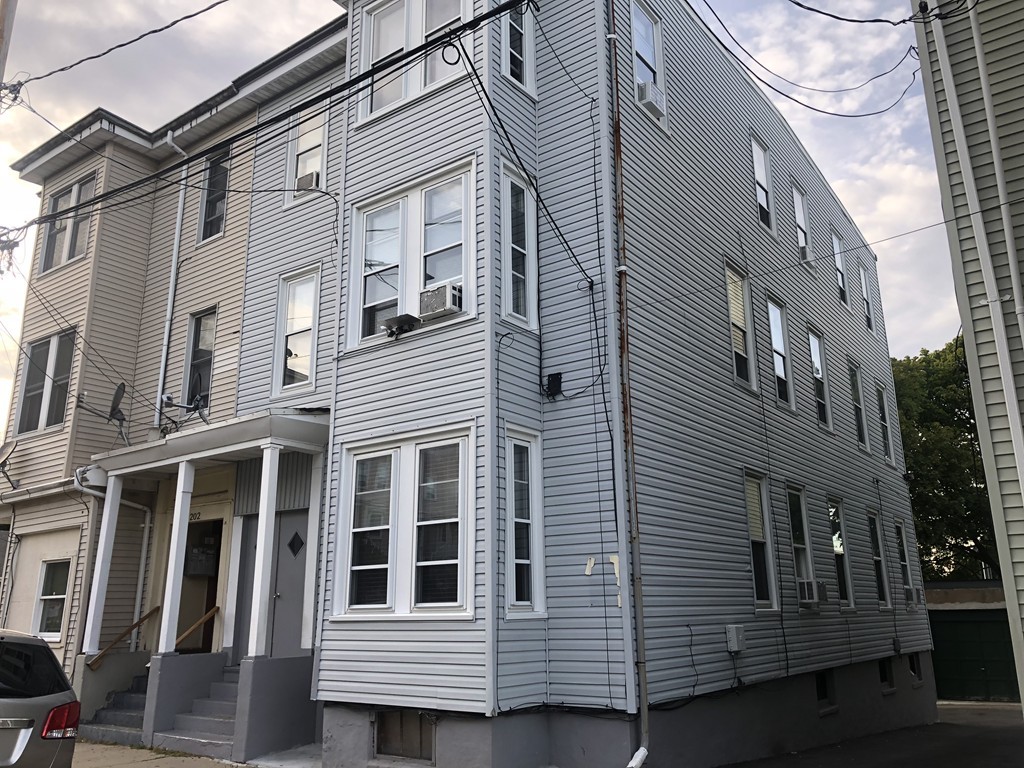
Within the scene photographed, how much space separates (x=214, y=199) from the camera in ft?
53.3

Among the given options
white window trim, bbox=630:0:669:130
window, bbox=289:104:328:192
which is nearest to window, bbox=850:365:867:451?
white window trim, bbox=630:0:669:130

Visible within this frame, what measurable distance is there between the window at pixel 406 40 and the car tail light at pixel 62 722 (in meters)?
8.12

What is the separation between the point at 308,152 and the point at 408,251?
17.1 feet

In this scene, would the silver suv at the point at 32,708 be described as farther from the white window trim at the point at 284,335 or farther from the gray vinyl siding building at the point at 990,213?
the gray vinyl siding building at the point at 990,213

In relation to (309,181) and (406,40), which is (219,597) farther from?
(406,40)

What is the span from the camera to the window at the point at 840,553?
1584 centimetres

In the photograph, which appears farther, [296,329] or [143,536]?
[143,536]

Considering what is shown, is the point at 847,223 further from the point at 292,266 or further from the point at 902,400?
the point at 292,266

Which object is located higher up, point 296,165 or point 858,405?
point 296,165

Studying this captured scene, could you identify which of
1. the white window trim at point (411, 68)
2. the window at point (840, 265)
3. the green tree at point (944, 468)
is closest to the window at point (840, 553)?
the window at point (840, 265)

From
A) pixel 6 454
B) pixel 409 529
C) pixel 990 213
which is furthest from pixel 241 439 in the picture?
pixel 990 213

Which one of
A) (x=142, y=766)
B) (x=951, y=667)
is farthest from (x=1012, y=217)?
(x=951, y=667)

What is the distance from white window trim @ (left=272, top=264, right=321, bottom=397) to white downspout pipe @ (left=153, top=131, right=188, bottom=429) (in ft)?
9.98

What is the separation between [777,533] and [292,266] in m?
9.02
